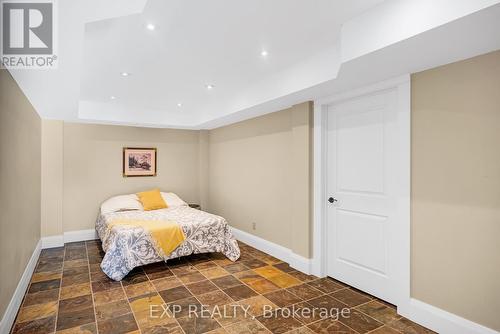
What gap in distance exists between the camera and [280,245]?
411 centimetres

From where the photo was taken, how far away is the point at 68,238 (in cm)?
491

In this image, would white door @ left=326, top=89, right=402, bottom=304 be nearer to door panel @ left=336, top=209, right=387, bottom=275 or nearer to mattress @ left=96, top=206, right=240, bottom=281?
door panel @ left=336, top=209, right=387, bottom=275

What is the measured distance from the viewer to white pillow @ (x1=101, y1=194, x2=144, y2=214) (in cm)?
475

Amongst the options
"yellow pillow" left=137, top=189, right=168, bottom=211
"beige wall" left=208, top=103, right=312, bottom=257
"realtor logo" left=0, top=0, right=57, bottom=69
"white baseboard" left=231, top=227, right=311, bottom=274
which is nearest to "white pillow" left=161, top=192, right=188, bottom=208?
"yellow pillow" left=137, top=189, right=168, bottom=211

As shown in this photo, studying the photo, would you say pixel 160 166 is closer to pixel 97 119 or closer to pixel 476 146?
pixel 97 119

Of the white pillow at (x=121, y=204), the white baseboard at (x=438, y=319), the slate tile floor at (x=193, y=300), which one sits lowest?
the slate tile floor at (x=193, y=300)

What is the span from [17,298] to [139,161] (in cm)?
328

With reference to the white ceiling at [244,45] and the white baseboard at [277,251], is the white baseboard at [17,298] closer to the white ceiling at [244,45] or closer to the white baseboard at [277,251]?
the white ceiling at [244,45]

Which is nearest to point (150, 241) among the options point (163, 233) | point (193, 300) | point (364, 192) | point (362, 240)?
point (163, 233)

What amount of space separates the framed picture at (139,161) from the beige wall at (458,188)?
474 cm

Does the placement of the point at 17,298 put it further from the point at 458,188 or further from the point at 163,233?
the point at 458,188

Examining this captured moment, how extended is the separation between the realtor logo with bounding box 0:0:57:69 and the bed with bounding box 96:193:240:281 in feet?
7.16

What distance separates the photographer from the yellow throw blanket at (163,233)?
369 centimetres

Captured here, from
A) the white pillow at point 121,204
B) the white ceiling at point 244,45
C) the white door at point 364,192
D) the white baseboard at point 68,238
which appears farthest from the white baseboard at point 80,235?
the white door at point 364,192
